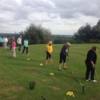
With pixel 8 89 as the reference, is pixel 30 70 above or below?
above

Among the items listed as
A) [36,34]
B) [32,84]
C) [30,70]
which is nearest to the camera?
[32,84]

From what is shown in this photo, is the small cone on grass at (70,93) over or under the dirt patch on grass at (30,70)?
under

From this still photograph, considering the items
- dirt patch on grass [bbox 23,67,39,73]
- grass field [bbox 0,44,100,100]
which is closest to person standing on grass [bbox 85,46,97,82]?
grass field [bbox 0,44,100,100]

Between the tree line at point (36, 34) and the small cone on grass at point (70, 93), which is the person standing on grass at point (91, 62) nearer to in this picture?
the small cone on grass at point (70, 93)

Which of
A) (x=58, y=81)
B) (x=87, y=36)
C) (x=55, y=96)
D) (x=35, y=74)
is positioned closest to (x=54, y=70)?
(x=35, y=74)

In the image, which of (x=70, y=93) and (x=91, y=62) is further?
(x=91, y=62)

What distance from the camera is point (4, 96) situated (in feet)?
66.2

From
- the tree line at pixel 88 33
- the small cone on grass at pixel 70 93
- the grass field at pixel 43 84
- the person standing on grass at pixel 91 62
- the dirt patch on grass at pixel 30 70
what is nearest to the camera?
the grass field at pixel 43 84

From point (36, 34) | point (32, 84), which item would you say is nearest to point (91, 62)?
point (32, 84)

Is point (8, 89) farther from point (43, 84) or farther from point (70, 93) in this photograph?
point (70, 93)

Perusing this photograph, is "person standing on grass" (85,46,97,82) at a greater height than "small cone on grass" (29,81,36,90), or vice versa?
"person standing on grass" (85,46,97,82)

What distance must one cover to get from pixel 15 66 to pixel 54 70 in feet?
11.5

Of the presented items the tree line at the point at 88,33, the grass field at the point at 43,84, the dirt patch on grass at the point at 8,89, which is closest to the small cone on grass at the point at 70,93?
the grass field at the point at 43,84

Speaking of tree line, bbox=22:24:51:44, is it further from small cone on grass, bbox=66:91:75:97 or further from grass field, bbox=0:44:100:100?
small cone on grass, bbox=66:91:75:97
